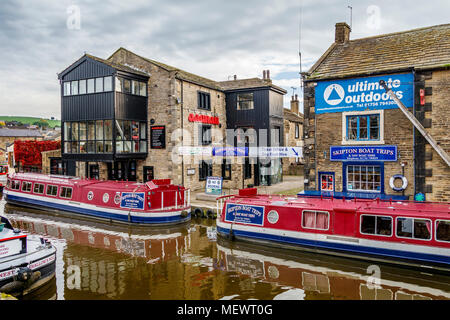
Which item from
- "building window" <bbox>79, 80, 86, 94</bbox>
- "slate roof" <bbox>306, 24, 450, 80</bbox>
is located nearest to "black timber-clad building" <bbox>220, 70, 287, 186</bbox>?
"slate roof" <bbox>306, 24, 450, 80</bbox>

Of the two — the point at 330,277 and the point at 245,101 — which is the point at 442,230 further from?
the point at 245,101

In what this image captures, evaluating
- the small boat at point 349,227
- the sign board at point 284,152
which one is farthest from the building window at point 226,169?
the small boat at point 349,227

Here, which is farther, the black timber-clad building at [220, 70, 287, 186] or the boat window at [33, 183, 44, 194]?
the black timber-clad building at [220, 70, 287, 186]

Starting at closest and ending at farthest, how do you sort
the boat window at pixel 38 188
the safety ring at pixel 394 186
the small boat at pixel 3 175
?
the safety ring at pixel 394 186 → the boat window at pixel 38 188 → the small boat at pixel 3 175

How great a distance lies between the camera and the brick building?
21.5 metres

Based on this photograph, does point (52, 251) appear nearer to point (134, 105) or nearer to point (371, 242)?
point (371, 242)

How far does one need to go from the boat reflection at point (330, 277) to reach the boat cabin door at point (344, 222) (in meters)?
0.92

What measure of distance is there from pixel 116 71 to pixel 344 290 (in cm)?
1753

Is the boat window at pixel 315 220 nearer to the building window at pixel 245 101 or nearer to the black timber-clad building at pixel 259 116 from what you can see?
the black timber-clad building at pixel 259 116

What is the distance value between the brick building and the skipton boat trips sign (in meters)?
8.76

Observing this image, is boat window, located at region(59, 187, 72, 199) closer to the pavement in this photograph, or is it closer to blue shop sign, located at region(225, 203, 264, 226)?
the pavement

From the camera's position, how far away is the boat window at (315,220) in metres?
11.9

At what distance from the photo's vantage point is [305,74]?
16453 millimetres

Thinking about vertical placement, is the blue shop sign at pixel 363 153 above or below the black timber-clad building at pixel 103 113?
below
